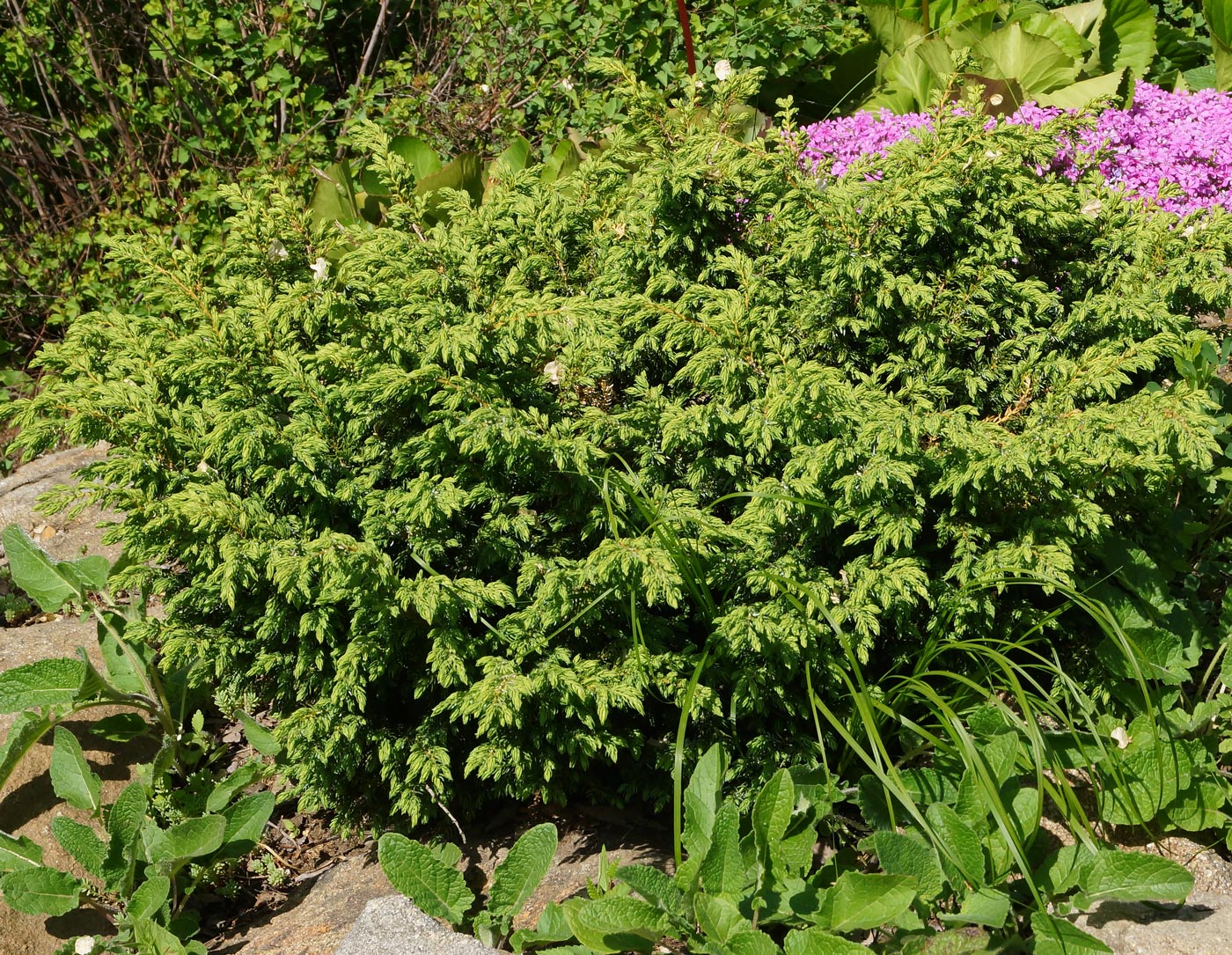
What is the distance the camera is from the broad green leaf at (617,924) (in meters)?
1.97

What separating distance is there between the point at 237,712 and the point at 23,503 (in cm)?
225

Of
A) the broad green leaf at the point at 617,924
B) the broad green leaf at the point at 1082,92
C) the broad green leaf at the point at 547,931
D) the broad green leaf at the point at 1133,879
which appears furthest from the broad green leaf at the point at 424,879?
the broad green leaf at the point at 1082,92

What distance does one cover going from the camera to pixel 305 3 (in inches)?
209

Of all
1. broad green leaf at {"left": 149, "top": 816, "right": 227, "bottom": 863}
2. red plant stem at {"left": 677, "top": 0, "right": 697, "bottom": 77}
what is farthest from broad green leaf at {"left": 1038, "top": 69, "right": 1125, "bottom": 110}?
broad green leaf at {"left": 149, "top": 816, "right": 227, "bottom": 863}

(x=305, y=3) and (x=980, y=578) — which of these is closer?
(x=980, y=578)

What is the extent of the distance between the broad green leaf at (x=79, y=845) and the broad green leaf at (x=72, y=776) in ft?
0.51

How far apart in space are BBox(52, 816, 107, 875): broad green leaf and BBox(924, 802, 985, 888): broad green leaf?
175 cm

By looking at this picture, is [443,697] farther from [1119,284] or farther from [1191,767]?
[1119,284]

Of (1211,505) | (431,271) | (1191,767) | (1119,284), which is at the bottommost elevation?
(1191,767)

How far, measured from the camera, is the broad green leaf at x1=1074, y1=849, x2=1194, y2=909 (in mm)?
2010

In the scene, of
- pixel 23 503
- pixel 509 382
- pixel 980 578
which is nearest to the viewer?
pixel 980 578

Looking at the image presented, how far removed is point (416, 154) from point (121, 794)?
8.35 feet

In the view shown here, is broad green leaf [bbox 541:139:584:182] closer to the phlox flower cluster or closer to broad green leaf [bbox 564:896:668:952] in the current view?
the phlox flower cluster

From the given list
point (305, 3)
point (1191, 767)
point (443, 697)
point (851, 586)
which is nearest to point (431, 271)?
point (443, 697)
